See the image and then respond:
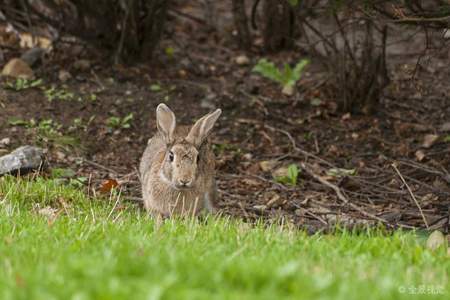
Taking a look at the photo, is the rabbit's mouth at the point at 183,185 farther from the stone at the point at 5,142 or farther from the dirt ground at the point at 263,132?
the stone at the point at 5,142

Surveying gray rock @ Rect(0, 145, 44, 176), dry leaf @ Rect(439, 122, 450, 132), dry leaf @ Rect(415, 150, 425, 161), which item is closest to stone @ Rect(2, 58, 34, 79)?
gray rock @ Rect(0, 145, 44, 176)

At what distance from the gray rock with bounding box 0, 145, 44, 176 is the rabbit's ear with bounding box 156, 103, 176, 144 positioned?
1547 mm

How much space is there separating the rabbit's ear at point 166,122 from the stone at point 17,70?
4249 millimetres

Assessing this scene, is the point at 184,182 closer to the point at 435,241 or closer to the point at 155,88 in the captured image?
the point at 435,241

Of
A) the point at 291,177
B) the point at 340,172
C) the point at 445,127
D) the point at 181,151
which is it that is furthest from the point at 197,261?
the point at 445,127

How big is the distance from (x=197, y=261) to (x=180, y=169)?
3.05m

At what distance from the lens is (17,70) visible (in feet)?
38.2

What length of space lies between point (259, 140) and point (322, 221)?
3.35m

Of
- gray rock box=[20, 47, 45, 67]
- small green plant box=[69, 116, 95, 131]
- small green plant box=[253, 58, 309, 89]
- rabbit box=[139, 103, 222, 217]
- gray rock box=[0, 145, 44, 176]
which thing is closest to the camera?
rabbit box=[139, 103, 222, 217]

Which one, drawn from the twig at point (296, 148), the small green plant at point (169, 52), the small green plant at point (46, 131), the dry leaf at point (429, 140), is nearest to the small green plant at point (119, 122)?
the small green plant at point (46, 131)

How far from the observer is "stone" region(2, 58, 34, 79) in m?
11.6

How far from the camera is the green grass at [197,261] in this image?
3803 millimetres

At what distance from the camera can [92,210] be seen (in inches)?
277

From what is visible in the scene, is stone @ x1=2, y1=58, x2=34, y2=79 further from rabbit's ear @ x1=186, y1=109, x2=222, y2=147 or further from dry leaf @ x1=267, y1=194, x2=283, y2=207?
rabbit's ear @ x1=186, y1=109, x2=222, y2=147
